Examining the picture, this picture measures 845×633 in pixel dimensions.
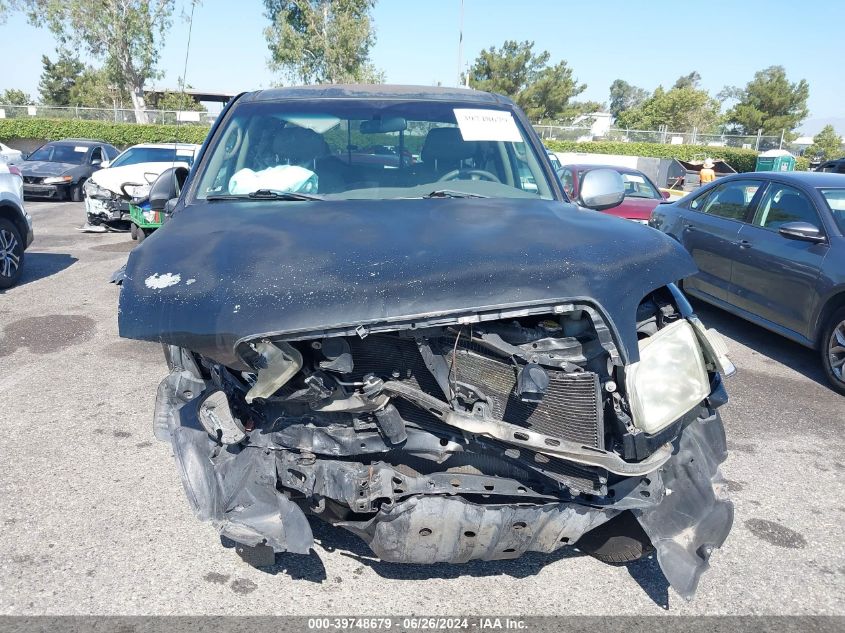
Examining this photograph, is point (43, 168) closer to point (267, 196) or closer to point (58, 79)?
point (267, 196)

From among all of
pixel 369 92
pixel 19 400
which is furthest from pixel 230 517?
pixel 19 400

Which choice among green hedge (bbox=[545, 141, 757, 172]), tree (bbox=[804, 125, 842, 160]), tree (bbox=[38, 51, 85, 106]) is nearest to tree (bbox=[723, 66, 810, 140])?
tree (bbox=[804, 125, 842, 160])

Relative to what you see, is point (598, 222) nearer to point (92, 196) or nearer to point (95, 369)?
point (95, 369)

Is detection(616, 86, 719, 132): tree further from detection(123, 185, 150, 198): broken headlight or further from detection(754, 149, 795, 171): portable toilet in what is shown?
detection(123, 185, 150, 198): broken headlight

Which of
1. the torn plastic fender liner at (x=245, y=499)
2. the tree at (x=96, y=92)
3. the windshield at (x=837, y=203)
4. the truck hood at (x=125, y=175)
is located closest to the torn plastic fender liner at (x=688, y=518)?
the torn plastic fender liner at (x=245, y=499)

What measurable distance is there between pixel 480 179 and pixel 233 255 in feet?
5.56

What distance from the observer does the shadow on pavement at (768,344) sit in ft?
19.3

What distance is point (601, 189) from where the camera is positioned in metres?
3.79

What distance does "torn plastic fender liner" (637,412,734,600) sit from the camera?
2469 millimetres

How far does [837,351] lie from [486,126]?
11.8 ft

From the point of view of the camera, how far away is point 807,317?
5531 mm

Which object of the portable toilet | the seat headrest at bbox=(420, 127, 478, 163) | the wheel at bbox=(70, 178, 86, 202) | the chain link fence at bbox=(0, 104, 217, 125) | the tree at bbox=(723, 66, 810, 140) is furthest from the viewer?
the tree at bbox=(723, 66, 810, 140)

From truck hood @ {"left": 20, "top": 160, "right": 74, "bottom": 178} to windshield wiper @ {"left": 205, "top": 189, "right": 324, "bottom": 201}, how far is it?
1516 cm

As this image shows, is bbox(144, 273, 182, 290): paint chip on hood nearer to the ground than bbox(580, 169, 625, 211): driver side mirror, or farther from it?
nearer to the ground
